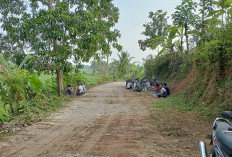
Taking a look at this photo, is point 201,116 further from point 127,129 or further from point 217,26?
point 217,26

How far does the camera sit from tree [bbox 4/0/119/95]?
36.8 ft

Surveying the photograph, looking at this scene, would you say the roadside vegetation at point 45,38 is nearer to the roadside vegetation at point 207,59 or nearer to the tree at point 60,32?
the tree at point 60,32

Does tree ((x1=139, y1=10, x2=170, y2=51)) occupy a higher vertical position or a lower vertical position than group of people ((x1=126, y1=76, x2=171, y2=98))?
higher

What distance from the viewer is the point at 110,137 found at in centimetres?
564

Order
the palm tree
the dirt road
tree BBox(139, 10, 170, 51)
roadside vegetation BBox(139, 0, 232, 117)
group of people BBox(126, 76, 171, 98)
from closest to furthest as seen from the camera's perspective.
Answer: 1. the dirt road
2. roadside vegetation BBox(139, 0, 232, 117)
3. group of people BBox(126, 76, 171, 98)
4. tree BBox(139, 10, 170, 51)
5. the palm tree

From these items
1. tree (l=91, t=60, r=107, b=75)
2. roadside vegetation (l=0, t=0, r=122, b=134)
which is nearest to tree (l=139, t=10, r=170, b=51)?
roadside vegetation (l=0, t=0, r=122, b=134)

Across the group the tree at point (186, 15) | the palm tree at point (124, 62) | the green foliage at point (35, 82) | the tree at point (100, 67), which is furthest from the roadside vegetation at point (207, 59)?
the tree at point (100, 67)

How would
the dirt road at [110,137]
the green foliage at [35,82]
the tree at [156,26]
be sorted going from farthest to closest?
the tree at [156,26] → the green foliage at [35,82] → the dirt road at [110,137]

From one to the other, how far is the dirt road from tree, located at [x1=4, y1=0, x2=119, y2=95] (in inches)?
183

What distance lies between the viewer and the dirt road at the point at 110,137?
463 centimetres

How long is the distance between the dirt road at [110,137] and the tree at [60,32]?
15.2ft

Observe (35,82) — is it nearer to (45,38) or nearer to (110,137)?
(45,38)

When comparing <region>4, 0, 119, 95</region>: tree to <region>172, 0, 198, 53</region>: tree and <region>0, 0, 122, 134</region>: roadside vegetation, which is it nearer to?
<region>0, 0, 122, 134</region>: roadside vegetation

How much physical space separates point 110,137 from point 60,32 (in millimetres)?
7341
